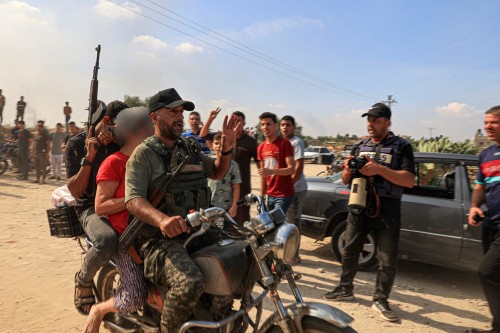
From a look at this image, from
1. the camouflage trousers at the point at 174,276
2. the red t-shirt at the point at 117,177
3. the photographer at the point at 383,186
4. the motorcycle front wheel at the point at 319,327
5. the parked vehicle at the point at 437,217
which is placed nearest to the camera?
the motorcycle front wheel at the point at 319,327

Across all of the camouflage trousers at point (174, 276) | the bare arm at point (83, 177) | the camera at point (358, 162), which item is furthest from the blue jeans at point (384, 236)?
the bare arm at point (83, 177)

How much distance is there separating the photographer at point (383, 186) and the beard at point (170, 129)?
197 centimetres

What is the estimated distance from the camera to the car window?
15.0 ft

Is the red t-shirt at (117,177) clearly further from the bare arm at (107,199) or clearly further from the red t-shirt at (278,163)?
the red t-shirt at (278,163)

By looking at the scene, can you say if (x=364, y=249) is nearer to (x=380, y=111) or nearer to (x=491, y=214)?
(x=491, y=214)

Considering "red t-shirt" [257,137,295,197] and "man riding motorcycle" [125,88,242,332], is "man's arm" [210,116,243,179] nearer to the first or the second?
"man riding motorcycle" [125,88,242,332]

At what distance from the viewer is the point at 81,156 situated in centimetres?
333

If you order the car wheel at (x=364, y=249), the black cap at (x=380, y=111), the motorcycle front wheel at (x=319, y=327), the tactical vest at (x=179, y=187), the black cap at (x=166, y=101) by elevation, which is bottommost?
the car wheel at (x=364, y=249)

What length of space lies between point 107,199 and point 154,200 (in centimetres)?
42

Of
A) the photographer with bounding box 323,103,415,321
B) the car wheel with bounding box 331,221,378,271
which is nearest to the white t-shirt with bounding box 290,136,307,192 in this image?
the car wheel with bounding box 331,221,378,271

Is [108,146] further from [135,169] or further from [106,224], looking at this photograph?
[135,169]

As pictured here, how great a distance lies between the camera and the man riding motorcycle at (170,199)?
2.12 m

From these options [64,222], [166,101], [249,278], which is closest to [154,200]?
[166,101]

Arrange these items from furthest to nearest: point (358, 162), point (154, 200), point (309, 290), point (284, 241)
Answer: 1. point (309, 290)
2. point (358, 162)
3. point (154, 200)
4. point (284, 241)
